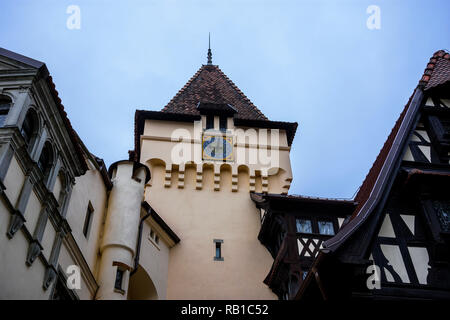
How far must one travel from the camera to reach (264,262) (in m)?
19.5

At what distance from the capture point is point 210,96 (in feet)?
90.0

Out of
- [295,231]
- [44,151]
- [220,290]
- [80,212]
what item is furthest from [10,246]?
[220,290]

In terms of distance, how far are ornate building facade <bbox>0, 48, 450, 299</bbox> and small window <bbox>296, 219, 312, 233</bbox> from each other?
54mm

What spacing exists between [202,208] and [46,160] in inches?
425

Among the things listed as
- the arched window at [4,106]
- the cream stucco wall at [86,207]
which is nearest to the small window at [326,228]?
the cream stucco wall at [86,207]

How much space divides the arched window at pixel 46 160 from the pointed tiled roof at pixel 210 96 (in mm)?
13906

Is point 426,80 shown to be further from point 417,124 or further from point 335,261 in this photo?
point 335,261

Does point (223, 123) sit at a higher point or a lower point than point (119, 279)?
higher

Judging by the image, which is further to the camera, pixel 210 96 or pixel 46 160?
pixel 210 96

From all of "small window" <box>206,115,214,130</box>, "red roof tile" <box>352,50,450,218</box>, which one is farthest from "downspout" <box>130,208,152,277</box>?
"red roof tile" <box>352,50,450,218</box>

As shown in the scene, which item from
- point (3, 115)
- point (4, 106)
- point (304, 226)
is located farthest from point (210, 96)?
point (3, 115)

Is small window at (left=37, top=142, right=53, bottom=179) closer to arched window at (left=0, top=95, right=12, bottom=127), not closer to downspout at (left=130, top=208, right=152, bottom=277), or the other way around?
arched window at (left=0, top=95, right=12, bottom=127)

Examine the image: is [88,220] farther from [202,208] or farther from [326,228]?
[326,228]
